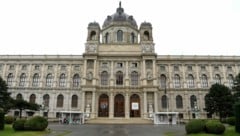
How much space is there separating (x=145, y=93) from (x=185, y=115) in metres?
12.6

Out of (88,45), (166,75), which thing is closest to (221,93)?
(166,75)

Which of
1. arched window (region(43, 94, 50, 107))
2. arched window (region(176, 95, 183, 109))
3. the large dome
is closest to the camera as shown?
arched window (region(176, 95, 183, 109))

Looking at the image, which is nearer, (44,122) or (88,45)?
(44,122)

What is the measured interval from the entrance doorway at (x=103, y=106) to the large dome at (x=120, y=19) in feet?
80.8

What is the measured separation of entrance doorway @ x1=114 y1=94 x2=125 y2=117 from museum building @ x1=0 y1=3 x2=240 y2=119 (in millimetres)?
256

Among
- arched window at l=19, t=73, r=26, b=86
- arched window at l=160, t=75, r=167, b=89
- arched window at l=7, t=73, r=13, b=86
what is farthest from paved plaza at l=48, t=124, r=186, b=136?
arched window at l=7, t=73, r=13, b=86

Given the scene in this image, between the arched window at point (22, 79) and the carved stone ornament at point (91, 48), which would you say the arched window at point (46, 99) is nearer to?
the arched window at point (22, 79)

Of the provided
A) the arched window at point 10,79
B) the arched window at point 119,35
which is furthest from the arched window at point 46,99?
the arched window at point 119,35

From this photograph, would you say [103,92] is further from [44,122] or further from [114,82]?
[44,122]

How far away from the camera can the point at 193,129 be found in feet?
76.4

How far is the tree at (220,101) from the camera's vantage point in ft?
157

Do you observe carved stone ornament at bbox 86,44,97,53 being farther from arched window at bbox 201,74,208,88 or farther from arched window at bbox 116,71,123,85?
arched window at bbox 201,74,208,88

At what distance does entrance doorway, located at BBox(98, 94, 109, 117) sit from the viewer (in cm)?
5897

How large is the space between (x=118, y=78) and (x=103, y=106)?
8.56 m
